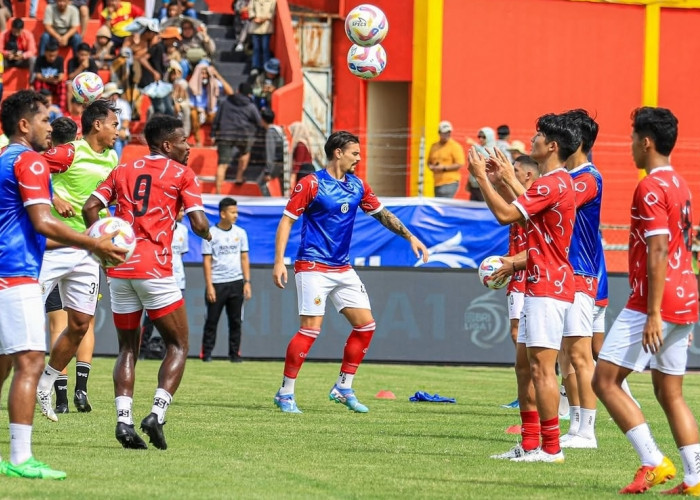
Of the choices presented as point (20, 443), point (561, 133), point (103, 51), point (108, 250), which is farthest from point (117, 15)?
point (20, 443)

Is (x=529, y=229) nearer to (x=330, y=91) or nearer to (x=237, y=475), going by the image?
(x=237, y=475)

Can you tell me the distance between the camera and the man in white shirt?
63.2 ft

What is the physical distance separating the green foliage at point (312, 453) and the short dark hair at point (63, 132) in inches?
90.5

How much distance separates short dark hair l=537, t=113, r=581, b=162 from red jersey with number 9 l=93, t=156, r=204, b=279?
239cm

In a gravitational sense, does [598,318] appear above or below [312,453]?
above

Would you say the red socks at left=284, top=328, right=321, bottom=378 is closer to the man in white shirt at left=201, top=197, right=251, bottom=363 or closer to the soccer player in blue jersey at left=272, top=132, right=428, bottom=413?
the soccer player in blue jersey at left=272, top=132, right=428, bottom=413

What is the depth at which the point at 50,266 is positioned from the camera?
10.7 meters

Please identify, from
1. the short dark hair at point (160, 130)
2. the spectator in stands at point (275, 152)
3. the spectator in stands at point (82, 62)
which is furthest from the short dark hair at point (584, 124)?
the spectator in stands at point (82, 62)

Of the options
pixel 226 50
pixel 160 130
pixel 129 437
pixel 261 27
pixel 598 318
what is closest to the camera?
pixel 129 437

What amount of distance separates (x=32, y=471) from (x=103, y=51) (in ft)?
64.1

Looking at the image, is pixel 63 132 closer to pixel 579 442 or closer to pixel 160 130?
pixel 160 130

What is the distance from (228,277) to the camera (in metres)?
19.3

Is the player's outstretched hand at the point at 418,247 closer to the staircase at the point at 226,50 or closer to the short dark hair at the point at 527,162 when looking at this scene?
the short dark hair at the point at 527,162

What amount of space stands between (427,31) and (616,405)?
70.0ft
